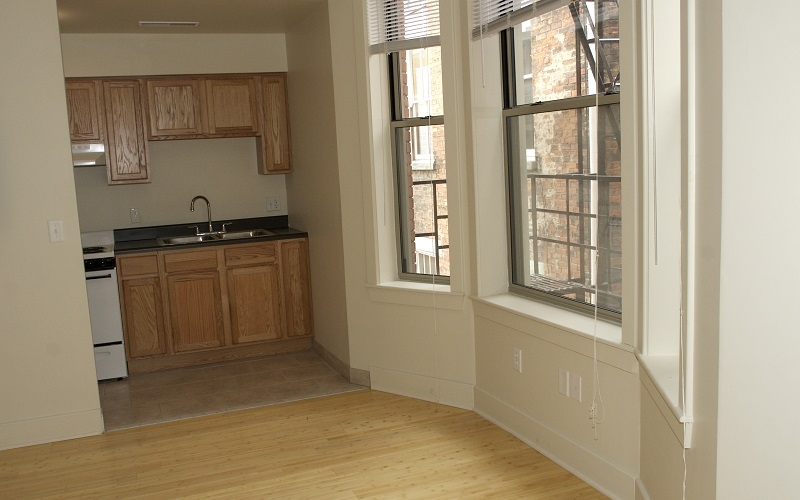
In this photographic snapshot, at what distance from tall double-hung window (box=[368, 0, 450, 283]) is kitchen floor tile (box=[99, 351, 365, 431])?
3.32 ft

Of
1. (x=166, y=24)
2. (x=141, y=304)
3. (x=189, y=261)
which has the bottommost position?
(x=141, y=304)

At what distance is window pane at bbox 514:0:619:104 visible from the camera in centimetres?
296

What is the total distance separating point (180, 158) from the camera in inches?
235

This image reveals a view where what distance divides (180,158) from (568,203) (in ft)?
12.1

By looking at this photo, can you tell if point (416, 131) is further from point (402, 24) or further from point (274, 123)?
point (274, 123)

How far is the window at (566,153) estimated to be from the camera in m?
3.03

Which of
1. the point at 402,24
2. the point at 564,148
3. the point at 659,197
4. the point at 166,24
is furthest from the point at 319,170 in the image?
the point at 659,197

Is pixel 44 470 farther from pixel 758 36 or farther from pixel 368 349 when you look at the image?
pixel 758 36

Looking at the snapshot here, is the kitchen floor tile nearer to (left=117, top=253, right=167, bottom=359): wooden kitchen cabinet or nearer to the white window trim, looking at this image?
(left=117, top=253, right=167, bottom=359): wooden kitchen cabinet

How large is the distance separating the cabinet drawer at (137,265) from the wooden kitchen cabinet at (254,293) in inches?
20.8

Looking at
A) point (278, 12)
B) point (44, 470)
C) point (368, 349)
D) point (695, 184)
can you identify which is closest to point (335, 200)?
point (368, 349)

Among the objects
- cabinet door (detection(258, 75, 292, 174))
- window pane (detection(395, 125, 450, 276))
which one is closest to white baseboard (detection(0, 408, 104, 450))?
window pane (detection(395, 125, 450, 276))

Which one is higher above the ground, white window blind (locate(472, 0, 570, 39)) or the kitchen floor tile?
white window blind (locate(472, 0, 570, 39))

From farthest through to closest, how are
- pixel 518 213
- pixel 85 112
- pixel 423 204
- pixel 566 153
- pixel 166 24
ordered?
1. pixel 85 112
2. pixel 166 24
3. pixel 423 204
4. pixel 518 213
5. pixel 566 153
